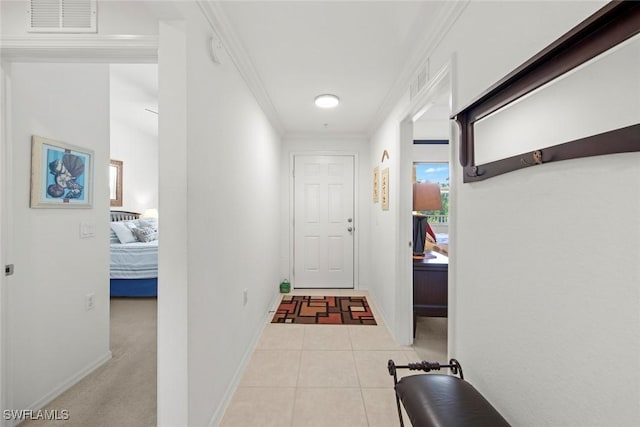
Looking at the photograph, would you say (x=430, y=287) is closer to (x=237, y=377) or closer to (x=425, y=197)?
(x=425, y=197)

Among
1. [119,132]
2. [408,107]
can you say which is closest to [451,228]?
[408,107]

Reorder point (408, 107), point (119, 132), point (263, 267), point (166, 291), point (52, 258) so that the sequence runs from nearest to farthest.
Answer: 1. point (166, 291)
2. point (52, 258)
3. point (408, 107)
4. point (263, 267)
5. point (119, 132)

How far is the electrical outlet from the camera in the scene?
2083 millimetres

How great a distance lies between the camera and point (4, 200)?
150 cm

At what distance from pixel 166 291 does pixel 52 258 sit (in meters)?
1.22

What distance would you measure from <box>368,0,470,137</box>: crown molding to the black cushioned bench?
1.79 metres

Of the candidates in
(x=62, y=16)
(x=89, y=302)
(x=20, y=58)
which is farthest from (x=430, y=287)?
(x=20, y=58)

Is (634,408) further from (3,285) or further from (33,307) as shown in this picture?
(33,307)

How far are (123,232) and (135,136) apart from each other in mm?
2129

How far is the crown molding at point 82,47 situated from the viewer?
1341mm

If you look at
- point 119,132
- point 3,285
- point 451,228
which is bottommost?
point 3,285

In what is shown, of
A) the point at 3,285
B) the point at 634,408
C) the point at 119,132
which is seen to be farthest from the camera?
the point at 119,132

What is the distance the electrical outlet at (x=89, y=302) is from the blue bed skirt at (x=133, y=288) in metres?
1.75

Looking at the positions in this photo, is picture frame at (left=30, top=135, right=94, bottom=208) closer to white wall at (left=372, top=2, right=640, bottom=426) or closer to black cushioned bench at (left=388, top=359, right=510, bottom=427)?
black cushioned bench at (left=388, top=359, right=510, bottom=427)
